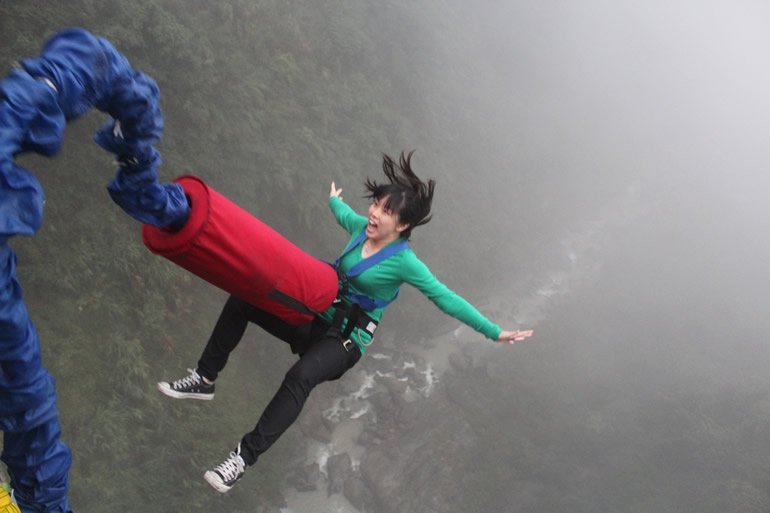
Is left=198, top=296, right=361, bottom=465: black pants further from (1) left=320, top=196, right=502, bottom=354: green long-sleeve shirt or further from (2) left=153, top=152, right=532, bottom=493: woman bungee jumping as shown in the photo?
(1) left=320, top=196, right=502, bottom=354: green long-sleeve shirt

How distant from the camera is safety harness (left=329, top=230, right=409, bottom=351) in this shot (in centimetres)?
387

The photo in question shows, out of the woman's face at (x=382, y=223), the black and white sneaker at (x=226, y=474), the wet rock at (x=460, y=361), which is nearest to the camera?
the black and white sneaker at (x=226, y=474)

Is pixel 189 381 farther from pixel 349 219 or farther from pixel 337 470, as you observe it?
pixel 337 470

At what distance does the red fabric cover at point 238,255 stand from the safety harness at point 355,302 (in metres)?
0.37

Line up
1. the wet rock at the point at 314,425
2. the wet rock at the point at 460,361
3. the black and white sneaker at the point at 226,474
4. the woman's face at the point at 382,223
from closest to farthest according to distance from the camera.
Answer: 1. the black and white sneaker at the point at 226,474
2. the woman's face at the point at 382,223
3. the wet rock at the point at 314,425
4. the wet rock at the point at 460,361

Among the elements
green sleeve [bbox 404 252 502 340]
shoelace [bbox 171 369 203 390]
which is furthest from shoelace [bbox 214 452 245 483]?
green sleeve [bbox 404 252 502 340]

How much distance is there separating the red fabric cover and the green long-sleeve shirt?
42 centimetres

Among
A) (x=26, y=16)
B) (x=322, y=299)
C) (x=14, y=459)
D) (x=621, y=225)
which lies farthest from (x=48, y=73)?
(x=621, y=225)

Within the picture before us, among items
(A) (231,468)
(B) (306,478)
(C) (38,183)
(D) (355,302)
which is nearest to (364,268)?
(D) (355,302)

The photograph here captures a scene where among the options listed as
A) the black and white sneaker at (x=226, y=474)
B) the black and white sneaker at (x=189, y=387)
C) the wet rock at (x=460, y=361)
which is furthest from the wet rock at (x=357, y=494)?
the black and white sneaker at (x=226, y=474)

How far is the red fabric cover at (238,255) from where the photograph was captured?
270 cm

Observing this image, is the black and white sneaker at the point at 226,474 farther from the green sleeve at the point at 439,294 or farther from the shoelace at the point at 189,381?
the green sleeve at the point at 439,294

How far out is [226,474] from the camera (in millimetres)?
3686

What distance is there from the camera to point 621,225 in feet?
107
